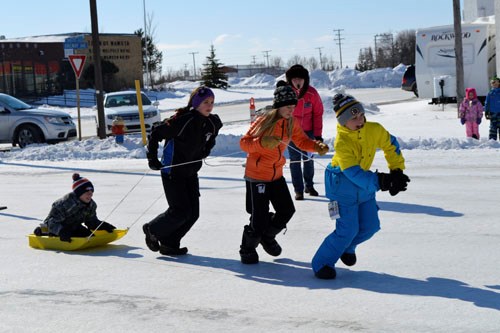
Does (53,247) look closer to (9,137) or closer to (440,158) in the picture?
(440,158)

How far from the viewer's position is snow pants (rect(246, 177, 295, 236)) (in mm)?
6801

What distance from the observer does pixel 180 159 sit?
721cm

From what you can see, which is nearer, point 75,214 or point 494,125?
point 75,214

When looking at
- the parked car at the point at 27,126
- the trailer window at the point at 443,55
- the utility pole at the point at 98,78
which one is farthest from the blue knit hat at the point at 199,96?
the trailer window at the point at 443,55

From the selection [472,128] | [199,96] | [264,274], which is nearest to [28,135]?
[472,128]

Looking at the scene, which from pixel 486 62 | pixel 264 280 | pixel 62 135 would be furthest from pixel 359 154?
pixel 486 62

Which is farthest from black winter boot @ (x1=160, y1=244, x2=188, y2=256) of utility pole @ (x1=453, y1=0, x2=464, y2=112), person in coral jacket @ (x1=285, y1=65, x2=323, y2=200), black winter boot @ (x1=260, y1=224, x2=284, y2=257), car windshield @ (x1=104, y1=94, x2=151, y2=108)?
utility pole @ (x1=453, y1=0, x2=464, y2=112)

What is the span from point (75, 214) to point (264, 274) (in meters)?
2.21

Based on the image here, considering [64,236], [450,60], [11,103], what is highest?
[450,60]

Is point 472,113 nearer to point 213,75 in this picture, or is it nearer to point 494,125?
point 494,125

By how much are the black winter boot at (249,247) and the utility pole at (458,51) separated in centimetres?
1945

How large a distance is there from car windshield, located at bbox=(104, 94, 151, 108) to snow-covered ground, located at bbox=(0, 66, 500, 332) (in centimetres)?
1361

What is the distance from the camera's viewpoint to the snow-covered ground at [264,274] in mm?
5223

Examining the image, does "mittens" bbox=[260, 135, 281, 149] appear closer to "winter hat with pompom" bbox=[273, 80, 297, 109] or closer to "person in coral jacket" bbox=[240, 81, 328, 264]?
"person in coral jacket" bbox=[240, 81, 328, 264]
